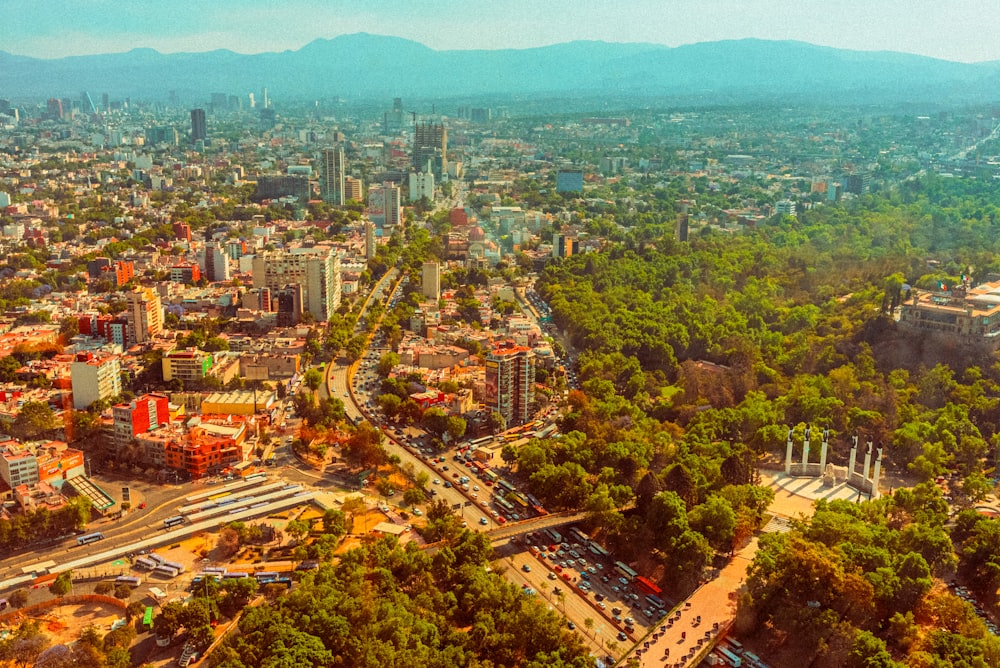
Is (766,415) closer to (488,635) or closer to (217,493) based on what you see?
(488,635)

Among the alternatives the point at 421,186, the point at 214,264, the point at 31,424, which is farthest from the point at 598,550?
the point at 421,186

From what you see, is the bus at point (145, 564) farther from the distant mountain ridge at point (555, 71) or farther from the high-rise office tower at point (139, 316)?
the distant mountain ridge at point (555, 71)

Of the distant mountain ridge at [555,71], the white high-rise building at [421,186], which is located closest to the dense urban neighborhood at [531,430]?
the distant mountain ridge at [555,71]

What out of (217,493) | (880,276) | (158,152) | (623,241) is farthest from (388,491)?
(158,152)

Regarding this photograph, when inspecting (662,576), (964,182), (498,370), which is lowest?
(662,576)

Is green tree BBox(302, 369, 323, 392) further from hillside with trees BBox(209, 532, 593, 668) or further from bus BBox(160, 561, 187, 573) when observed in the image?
hillside with trees BBox(209, 532, 593, 668)

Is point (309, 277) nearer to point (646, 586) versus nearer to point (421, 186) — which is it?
point (646, 586)
